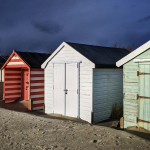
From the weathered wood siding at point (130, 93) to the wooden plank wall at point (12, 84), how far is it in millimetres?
9224

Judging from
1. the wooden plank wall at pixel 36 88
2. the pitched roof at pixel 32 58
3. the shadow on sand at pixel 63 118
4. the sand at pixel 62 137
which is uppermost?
the pitched roof at pixel 32 58

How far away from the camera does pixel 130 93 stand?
25.1 feet

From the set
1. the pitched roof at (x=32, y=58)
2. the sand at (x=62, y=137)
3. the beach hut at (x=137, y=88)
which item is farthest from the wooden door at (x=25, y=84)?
the beach hut at (x=137, y=88)

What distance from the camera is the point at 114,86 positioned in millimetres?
9914

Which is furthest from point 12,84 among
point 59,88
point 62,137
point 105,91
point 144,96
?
point 144,96

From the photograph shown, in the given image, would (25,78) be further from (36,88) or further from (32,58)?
(36,88)

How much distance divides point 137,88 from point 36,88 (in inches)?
257

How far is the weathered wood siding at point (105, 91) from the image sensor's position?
9.03 m

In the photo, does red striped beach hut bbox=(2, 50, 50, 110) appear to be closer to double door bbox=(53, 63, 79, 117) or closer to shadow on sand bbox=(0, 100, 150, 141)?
shadow on sand bbox=(0, 100, 150, 141)

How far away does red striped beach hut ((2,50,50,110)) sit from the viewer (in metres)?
12.0

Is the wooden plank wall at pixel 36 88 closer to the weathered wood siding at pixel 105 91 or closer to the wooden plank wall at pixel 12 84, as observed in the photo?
the wooden plank wall at pixel 12 84

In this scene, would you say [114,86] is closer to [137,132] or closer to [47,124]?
[137,132]

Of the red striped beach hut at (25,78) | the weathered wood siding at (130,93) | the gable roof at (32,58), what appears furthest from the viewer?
the gable roof at (32,58)

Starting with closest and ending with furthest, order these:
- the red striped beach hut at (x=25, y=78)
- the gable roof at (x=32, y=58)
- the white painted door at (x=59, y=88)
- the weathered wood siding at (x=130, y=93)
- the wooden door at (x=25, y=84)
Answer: the weathered wood siding at (x=130, y=93) < the white painted door at (x=59, y=88) < the red striped beach hut at (x=25, y=78) < the gable roof at (x=32, y=58) < the wooden door at (x=25, y=84)
